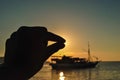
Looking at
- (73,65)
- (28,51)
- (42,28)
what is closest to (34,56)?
(28,51)

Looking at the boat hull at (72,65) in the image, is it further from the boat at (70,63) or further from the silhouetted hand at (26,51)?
the silhouetted hand at (26,51)

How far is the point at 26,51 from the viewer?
9.69 ft

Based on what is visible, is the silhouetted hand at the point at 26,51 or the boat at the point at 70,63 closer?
the silhouetted hand at the point at 26,51

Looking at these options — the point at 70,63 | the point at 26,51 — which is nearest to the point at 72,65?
the point at 70,63

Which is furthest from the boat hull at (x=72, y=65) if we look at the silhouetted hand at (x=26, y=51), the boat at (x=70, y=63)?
the silhouetted hand at (x=26, y=51)

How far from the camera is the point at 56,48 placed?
303 cm

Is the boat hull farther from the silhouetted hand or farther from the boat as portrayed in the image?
the silhouetted hand

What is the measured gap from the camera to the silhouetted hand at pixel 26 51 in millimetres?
2891

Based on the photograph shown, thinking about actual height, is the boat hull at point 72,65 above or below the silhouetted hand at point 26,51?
above

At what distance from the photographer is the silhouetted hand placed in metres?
2.89

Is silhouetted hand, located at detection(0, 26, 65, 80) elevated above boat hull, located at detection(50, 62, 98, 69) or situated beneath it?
situated beneath

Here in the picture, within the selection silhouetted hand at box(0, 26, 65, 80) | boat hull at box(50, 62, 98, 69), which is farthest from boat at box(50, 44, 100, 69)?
silhouetted hand at box(0, 26, 65, 80)

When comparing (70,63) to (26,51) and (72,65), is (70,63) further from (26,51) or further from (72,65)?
(26,51)

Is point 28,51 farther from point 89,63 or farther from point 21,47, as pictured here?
point 89,63
